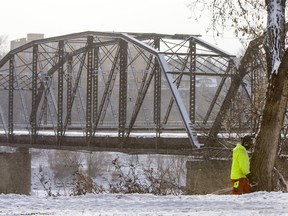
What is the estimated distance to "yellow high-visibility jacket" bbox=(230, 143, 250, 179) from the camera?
1614cm

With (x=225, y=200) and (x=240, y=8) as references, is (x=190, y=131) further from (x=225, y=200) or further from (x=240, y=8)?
(x=225, y=200)

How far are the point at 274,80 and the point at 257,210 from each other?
4.58 m

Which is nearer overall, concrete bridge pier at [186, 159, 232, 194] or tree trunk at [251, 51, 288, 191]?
tree trunk at [251, 51, 288, 191]

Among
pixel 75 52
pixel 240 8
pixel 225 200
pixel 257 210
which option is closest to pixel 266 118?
pixel 240 8

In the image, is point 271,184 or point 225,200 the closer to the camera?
point 225,200

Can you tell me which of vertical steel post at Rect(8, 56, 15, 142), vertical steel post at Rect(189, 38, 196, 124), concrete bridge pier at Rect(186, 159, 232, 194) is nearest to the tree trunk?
concrete bridge pier at Rect(186, 159, 232, 194)

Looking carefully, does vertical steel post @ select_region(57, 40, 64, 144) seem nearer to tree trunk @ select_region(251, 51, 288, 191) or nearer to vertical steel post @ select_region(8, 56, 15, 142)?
vertical steel post @ select_region(8, 56, 15, 142)

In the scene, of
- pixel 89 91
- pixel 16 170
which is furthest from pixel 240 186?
pixel 16 170


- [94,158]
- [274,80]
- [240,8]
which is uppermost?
[240,8]

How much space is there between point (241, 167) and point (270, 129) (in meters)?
1.32

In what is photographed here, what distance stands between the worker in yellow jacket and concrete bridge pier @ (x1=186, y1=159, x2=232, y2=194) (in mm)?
11169

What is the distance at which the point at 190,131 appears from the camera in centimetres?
3253

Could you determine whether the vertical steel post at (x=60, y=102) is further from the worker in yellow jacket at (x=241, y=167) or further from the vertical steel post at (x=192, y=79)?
the worker in yellow jacket at (x=241, y=167)

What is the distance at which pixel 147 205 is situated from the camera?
13836 mm
